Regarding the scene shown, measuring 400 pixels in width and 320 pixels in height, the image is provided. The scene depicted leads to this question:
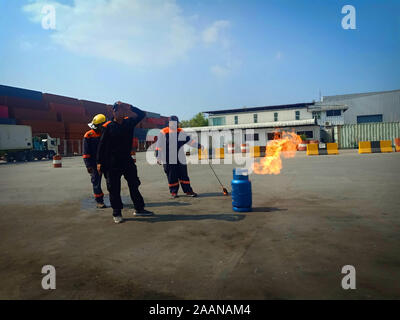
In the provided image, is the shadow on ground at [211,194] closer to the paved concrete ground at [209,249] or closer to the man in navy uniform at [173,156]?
the man in navy uniform at [173,156]

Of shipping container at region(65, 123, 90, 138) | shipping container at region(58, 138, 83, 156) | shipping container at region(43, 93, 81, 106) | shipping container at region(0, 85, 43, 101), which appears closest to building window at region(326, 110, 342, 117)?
shipping container at region(58, 138, 83, 156)

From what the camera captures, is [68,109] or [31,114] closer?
[31,114]

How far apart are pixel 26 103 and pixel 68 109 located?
22.0ft

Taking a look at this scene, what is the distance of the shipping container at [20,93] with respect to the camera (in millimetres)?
38338

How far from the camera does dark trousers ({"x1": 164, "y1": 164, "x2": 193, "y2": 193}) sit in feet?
24.7

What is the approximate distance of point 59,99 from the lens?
45.5 metres

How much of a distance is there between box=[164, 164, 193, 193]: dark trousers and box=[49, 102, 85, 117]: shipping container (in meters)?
42.7

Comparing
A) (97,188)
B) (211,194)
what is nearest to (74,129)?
(97,188)

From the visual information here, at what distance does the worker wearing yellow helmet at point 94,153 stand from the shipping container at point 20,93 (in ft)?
132

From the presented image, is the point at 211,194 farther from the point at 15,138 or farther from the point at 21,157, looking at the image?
the point at 21,157

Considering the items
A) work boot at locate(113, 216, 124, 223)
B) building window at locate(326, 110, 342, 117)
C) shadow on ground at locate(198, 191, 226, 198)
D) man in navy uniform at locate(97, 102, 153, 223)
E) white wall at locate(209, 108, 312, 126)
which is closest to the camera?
work boot at locate(113, 216, 124, 223)

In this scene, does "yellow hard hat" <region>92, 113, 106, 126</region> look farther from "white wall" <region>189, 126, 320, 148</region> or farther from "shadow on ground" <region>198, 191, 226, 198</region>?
"white wall" <region>189, 126, 320, 148</region>

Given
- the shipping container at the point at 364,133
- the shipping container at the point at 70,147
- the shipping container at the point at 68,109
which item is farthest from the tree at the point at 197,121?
the shipping container at the point at 364,133
